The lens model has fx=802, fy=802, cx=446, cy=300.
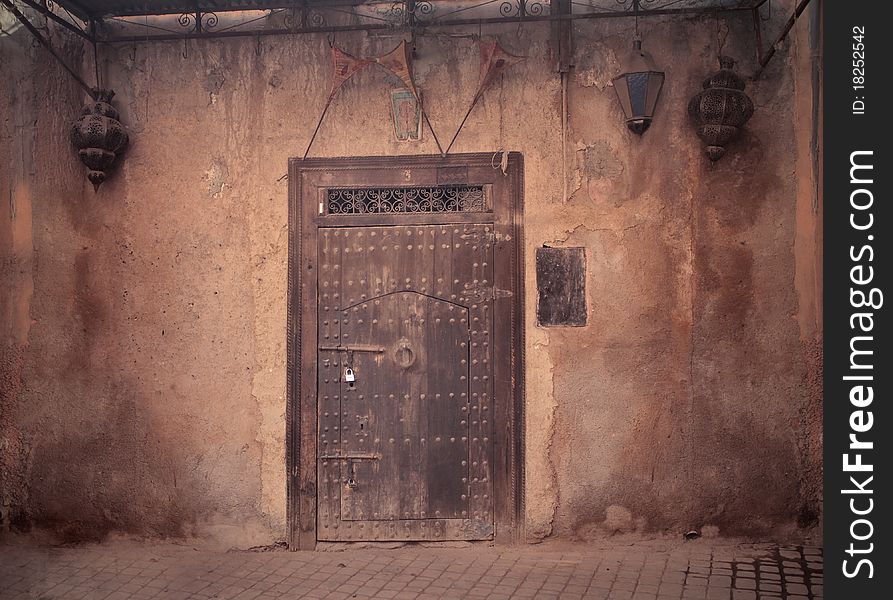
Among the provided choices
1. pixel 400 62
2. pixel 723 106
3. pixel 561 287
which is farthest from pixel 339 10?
pixel 723 106

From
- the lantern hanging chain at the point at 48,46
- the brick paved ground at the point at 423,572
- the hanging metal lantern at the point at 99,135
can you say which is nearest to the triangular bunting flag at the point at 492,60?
the hanging metal lantern at the point at 99,135

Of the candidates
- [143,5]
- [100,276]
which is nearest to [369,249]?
[100,276]

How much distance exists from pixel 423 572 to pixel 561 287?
1.91 metres

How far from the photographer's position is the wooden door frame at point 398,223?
5.07 m

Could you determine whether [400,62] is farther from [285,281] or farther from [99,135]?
[99,135]

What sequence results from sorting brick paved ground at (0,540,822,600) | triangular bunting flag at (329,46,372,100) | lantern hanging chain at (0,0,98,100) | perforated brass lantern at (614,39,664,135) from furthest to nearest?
1. triangular bunting flag at (329,46,372,100)
2. perforated brass lantern at (614,39,664,135)
3. lantern hanging chain at (0,0,98,100)
4. brick paved ground at (0,540,822,600)

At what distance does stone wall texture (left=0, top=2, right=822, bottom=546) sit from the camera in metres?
4.95

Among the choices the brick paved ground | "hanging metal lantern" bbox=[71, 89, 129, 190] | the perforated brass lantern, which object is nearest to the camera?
the brick paved ground

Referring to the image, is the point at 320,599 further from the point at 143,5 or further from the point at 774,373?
the point at 143,5

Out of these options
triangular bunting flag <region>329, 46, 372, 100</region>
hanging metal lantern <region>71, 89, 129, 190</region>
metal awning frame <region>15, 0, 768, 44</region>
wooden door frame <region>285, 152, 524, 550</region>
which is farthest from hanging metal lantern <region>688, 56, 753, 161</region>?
hanging metal lantern <region>71, 89, 129, 190</region>

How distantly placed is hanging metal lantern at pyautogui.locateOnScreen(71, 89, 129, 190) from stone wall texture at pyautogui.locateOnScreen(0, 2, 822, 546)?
12cm

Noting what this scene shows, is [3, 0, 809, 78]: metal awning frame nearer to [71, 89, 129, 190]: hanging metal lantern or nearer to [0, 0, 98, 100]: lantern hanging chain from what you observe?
[0, 0, 98, 100]: lantern hanging chain

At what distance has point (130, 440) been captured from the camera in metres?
5.26

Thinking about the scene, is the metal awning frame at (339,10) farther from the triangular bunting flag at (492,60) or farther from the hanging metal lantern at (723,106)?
the hanging metal lantern at (723,106)
